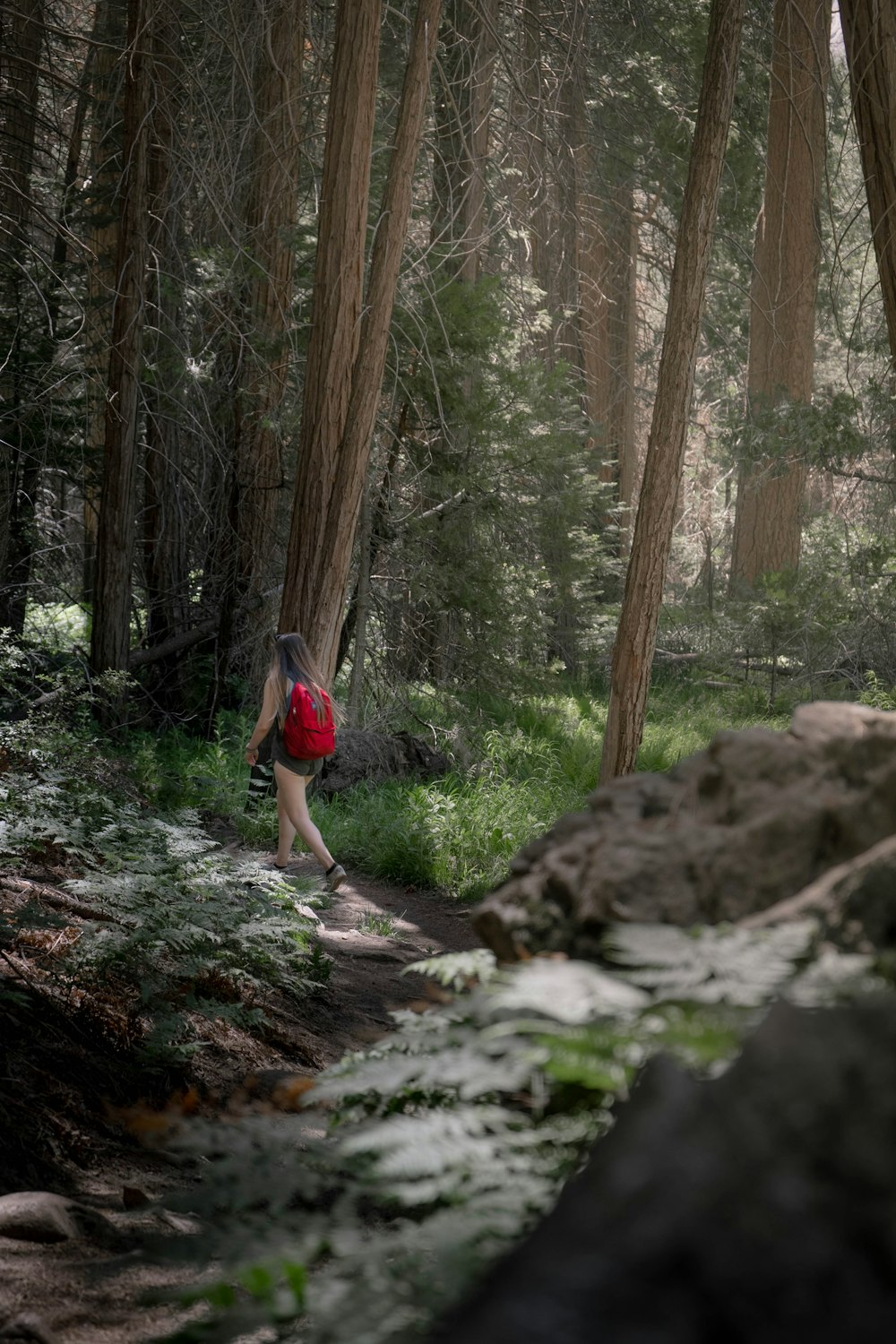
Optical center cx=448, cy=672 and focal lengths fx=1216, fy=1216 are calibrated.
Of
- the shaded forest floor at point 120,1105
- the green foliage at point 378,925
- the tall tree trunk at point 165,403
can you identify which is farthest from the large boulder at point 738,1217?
the tall tree trunk at point 165,403

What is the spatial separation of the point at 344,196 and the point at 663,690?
8189 mm

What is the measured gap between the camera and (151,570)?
1380 cm

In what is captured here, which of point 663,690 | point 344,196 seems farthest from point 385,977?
point 663,690

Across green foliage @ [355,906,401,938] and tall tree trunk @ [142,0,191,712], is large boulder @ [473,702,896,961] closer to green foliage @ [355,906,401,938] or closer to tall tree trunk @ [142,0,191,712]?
green foliage @ [355,906,401,938]

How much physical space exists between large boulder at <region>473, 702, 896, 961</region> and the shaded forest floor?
41 cm

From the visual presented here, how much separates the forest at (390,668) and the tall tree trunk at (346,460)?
4cm

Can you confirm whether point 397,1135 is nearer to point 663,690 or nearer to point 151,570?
point 151,570

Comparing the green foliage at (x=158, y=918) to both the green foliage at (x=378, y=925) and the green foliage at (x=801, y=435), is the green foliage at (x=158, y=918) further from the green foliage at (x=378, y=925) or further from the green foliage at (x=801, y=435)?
the green foliage at (x=801, y=435)

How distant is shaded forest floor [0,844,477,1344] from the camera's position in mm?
3037

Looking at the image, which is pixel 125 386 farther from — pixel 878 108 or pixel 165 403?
pixel 878 108

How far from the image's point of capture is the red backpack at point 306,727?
27.8ft

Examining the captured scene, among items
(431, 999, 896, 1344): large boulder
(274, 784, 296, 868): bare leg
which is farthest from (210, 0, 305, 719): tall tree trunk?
(431, 999, 896, 1344): large boulder

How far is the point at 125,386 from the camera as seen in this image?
11266 millimetres

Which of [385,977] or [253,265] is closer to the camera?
[385,977]
